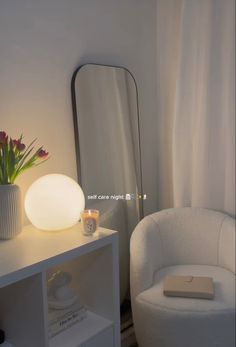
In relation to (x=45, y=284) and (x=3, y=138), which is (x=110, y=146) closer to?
(x=3, y=138)

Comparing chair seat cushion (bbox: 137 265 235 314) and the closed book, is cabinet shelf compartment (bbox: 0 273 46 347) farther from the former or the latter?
chair seat cushion (bbox: 137 265 235 314)

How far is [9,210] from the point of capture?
1.19m

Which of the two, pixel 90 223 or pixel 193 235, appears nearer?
pixel 90 223

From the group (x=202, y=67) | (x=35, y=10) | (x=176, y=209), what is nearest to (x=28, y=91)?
(x=35, y=10)

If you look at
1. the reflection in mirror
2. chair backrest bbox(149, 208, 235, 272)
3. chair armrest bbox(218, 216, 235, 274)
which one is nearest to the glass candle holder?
the reflection in mirror

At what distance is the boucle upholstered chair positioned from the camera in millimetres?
1328

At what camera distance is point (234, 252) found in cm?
153

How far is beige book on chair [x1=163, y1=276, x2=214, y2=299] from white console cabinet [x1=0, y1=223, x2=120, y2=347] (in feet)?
0.77

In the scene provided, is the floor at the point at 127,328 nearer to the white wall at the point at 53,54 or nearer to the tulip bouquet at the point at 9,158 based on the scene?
the white wall at the point at 53,54

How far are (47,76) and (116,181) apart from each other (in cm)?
63

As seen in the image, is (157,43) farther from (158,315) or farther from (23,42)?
(158,315)

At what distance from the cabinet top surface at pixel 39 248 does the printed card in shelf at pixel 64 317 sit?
0.31 m

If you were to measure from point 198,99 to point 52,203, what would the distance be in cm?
85

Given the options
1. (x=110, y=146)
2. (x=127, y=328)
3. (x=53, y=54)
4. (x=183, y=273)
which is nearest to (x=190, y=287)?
(x=183, y=273)
